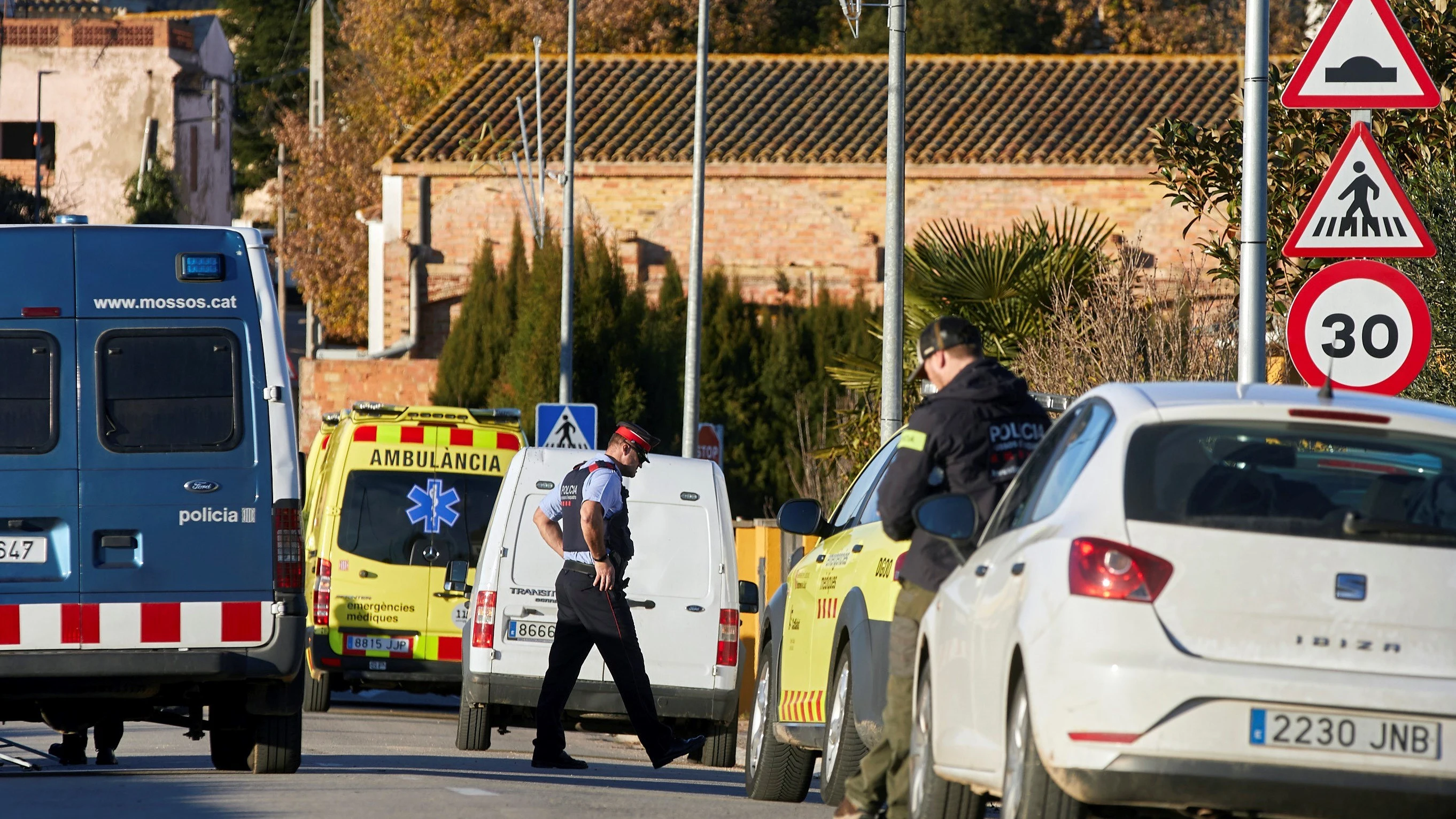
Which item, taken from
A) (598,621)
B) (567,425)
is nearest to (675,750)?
(598,621)

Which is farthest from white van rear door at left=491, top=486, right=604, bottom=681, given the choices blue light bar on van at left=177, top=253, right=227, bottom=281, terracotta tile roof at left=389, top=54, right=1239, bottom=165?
terracotta tile roof at left=389, top=54, right=1239, bottom=165

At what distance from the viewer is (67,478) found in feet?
33.6

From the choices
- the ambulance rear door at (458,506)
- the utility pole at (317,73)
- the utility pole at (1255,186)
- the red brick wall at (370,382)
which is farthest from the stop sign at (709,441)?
the utility pole at (317,73)

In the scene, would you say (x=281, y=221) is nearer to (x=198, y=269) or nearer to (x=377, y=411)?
(x=377, y=411)

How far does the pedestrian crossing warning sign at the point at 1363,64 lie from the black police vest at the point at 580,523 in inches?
169

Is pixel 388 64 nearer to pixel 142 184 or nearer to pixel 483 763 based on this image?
pixel 142 184

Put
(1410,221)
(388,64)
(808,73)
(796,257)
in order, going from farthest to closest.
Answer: (388,64) → (808,73) → (796,257) → (1410,221)

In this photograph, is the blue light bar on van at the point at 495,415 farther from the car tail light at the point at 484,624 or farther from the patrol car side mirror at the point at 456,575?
the car tail light at the point at 484,624

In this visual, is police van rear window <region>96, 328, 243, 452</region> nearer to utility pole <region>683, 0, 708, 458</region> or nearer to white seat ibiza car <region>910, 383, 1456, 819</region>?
white seat ibiza car <region>910, 383, 1456, 819</region>

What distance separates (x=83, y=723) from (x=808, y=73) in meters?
33.7

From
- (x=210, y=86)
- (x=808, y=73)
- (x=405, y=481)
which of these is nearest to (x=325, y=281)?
(x=210, y=86)

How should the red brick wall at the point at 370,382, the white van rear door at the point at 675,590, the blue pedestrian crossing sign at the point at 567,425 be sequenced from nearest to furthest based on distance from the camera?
the white van rear door at the point at 675,590 < the blue pedestrian crossing sign at the point at 567,425 < the red brick wall at the point at 370,382

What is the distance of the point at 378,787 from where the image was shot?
10.1m

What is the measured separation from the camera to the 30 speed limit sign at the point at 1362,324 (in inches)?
382
